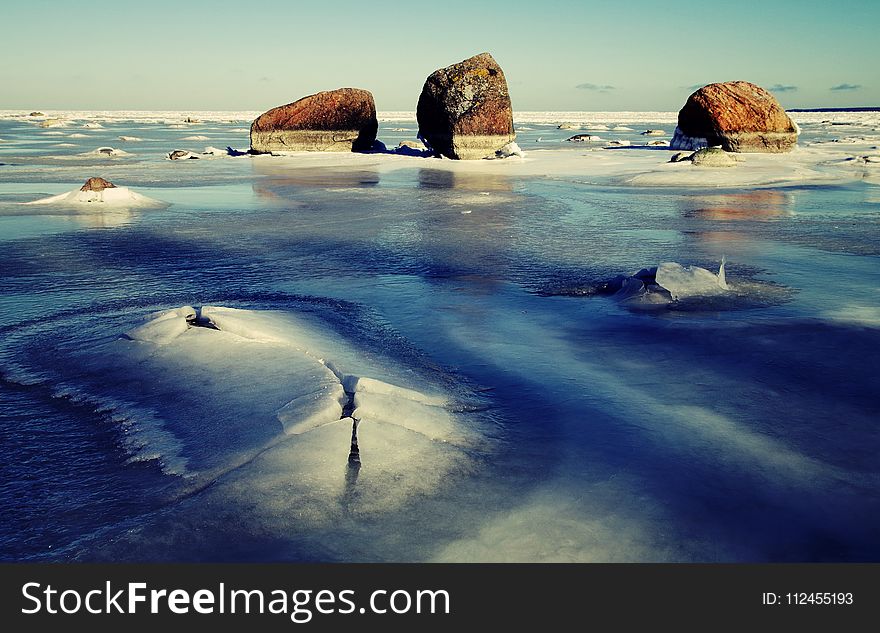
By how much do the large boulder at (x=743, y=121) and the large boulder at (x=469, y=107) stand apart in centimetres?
580

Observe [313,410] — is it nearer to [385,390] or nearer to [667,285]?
[385,390]

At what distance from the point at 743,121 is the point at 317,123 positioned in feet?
41.6

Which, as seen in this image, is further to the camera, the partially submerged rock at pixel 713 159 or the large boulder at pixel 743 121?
the large boulder at pixel 743 121

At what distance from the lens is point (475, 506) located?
7.45ft

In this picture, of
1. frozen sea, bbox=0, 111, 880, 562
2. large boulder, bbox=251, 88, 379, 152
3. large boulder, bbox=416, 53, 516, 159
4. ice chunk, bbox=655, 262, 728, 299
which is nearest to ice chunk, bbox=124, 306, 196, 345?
frozen sea, bbox=0, 111, 880, 562

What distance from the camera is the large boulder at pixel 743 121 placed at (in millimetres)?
20172

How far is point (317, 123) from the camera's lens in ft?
73.6

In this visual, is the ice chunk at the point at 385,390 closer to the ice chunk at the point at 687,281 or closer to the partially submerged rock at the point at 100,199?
the ice chunk at the point at 687,281

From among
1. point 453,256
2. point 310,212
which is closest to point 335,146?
point 310,212

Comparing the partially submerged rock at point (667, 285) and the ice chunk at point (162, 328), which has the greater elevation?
the partially submerged rock at point (667, 285)

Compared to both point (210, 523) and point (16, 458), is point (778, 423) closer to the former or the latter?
point (210, 523)

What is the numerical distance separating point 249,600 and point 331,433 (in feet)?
2.91

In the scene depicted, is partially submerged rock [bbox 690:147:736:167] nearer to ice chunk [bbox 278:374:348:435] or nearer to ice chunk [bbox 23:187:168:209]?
ice chunk [bbox 23:187:168:209]

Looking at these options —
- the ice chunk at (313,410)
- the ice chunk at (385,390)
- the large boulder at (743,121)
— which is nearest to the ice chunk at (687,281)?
the ice chunk at (385,390)
